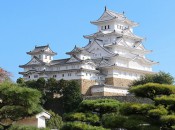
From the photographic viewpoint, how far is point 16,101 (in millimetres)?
17578

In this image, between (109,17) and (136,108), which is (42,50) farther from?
(136,108)

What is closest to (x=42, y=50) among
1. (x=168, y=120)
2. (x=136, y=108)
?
(x=136, y=108)

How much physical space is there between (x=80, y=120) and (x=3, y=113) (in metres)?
4.16

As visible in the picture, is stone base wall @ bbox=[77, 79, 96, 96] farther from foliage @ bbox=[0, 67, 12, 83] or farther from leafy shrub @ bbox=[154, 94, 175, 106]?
leafy shrub @ bbox=[154, 94, 175, 106]

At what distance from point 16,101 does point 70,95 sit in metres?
22.0

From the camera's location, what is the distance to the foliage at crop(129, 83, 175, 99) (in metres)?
15.6

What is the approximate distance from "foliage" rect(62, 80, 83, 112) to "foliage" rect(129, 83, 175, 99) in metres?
22.8

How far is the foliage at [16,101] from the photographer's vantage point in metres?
17.3

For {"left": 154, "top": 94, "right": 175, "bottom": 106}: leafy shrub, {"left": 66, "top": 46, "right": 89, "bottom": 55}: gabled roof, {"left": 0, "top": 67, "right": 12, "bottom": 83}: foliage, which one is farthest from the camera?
{"left": 66, "top": 46, "right": 89, "bottom": 55}: gabled roof

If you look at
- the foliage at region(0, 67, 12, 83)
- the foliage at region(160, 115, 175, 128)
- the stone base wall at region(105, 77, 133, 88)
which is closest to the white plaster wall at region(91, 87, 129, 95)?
the stone base wall at region(105, 77, 133, 88)

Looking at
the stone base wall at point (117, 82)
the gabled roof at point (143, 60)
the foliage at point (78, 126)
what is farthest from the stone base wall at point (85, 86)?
the foliage at point (78, 126)

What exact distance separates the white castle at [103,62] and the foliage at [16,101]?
25.1m

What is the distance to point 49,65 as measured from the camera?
4756 centimetres

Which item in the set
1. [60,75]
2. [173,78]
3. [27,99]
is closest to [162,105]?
[27,99]
